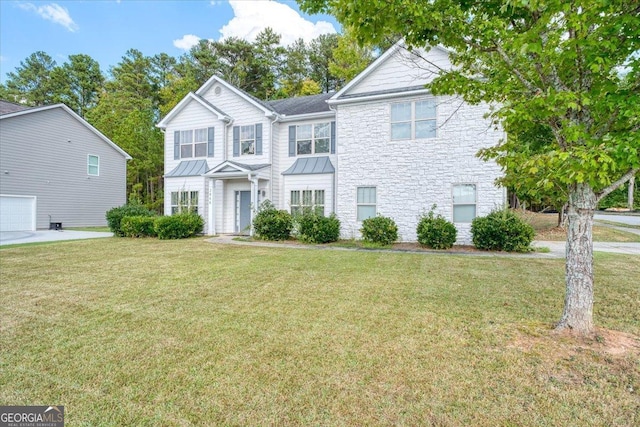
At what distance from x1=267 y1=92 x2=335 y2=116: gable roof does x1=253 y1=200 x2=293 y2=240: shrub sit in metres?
5.38

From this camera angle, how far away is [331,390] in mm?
2744

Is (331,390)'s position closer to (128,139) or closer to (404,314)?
(404,314)

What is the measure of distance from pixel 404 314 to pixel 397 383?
1831 millimetres

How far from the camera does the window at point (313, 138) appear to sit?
1509 cm

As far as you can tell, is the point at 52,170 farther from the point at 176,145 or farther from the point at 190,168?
the point at 190,168

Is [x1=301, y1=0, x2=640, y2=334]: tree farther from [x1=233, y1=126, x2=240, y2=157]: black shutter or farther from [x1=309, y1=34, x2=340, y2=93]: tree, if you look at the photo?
[x1=309, y1=34, x2=340, y2=93]: tree

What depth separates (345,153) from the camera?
1375cm

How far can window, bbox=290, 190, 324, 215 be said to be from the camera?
47.1ft

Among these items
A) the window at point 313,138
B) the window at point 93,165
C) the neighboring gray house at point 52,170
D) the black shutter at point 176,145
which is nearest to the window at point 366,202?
the window at point 313,138

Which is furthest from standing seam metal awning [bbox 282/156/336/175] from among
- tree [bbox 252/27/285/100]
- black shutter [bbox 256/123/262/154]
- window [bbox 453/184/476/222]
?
tree [bbox 252/27/285/100]

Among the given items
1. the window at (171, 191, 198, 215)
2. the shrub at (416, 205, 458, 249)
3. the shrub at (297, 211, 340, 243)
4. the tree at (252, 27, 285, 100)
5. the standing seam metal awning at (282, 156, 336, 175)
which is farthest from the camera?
the tree at (252, 27, 285, 100)

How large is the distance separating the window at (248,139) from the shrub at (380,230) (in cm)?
721

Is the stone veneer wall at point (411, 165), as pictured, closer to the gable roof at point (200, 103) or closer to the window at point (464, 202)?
the window at point (464, 202)

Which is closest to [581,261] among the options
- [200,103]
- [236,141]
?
[236,141]
